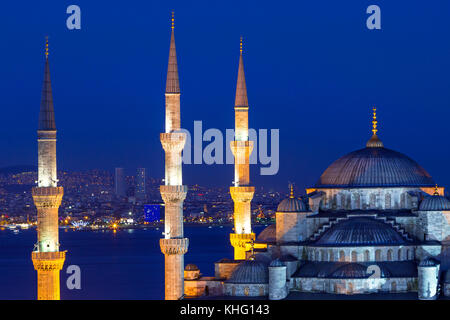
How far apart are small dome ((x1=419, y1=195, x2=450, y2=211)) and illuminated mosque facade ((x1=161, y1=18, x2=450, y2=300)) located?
41 millimetres

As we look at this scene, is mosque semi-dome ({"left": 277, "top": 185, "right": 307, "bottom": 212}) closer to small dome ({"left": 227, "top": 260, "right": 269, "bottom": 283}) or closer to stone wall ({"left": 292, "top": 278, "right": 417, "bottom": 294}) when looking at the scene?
small dome ({"left": 227, "top": 260, "right": 269, "bottom": 283})

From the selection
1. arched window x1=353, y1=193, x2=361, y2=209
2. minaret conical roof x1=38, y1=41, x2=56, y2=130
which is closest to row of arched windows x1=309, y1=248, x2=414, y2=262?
arched window x1=353, y1=193, x2=361, y2=209

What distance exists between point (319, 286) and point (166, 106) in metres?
10.4

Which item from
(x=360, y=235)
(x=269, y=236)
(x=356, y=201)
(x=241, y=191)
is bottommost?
(x=269, y=236)

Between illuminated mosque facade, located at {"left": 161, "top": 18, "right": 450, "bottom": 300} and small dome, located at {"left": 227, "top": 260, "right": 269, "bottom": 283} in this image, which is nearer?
illuminated mosque facade, located at {"left": 161, "top": 18, "right": 450, "bottom": 300}

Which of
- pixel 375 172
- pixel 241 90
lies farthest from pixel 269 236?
pixel 241 90

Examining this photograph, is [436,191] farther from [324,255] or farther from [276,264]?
[276,264]

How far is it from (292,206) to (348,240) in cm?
326

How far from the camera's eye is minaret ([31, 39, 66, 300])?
162 feet

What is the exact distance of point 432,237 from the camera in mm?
49375

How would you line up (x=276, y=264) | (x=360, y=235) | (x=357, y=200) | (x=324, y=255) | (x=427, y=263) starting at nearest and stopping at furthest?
(x=427, y=263), (x=276, y=264), (x=360, y=235), (x=324, y=255), (x=357, y=200)

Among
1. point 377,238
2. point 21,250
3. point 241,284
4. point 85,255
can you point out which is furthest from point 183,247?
point 21,250

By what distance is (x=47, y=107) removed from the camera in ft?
167

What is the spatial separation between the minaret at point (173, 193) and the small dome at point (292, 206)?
4.14 meters
